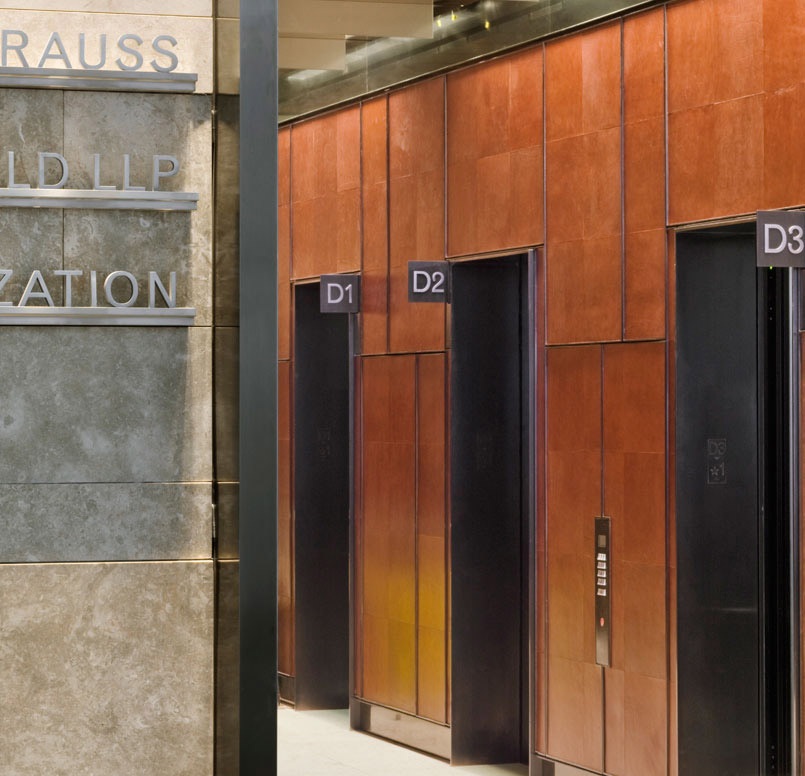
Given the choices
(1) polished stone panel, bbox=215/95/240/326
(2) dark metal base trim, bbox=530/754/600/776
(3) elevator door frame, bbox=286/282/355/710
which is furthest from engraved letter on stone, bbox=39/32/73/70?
(3) elevator door frame, bbox=286/282/355/710

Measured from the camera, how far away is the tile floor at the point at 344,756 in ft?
31.3

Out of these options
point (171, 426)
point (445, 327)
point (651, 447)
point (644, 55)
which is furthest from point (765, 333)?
point (171, 426)

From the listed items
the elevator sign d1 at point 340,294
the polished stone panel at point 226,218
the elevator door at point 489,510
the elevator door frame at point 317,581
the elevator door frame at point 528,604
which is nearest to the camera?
the polished stone panel at point 226,218

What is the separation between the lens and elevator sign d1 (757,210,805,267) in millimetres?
7066

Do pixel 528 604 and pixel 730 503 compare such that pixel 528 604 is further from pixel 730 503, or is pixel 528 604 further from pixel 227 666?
pixel 227 666

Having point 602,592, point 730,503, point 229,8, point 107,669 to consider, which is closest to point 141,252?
point 229,8

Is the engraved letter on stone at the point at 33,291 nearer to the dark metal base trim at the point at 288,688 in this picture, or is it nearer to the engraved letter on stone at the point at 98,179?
the engraved letter on stone at the point at 98,179

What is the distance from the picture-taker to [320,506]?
11.5 m

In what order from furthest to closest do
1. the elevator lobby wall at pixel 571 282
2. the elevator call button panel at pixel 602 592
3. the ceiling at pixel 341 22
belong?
the ceiling at pixel 341 22, the elevator call button panel at pixel 602 592, the elevator lobby wall at pixel 571 282

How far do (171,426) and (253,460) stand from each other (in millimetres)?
433

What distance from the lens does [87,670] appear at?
15.5 feet

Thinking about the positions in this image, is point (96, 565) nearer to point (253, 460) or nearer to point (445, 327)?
point (253, 460)

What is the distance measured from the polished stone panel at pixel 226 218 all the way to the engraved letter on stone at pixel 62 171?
1.68 feet

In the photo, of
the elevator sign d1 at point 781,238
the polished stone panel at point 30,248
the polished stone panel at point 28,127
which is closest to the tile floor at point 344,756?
the elevator sign d1 at point 781,238
